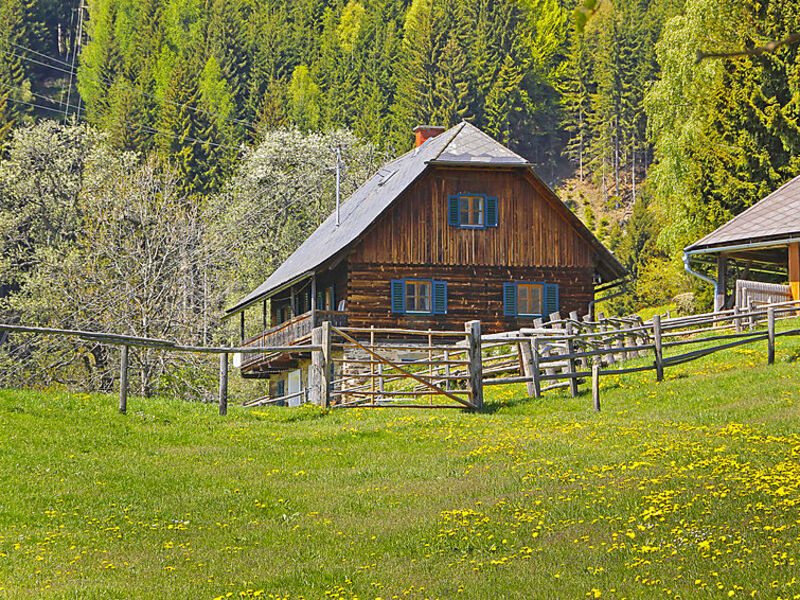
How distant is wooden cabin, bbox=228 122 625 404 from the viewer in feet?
128

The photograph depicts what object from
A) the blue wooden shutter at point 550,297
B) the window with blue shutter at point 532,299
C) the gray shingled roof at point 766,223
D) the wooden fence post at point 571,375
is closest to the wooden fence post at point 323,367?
the wooden fence post at point 571,375

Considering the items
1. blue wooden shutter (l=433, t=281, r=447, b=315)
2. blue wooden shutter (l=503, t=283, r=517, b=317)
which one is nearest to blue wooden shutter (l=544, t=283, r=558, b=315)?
blue wooden shutter (l=503, t=283, r=517, b=317)

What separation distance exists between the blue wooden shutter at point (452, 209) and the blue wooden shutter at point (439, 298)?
2.20 meters

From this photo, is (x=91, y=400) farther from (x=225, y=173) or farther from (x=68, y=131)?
(x=225, y=173)

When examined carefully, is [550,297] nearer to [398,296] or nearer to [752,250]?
[398,296]

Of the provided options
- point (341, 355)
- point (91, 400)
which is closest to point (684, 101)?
point (341, 355)

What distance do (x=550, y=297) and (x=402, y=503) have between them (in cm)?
2695

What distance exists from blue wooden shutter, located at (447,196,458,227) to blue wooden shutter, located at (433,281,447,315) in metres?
2.20

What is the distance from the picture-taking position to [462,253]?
39.6 meters

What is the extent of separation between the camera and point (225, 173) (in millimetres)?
94500

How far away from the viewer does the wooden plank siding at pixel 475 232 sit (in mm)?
39031

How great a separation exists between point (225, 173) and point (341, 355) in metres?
57.4

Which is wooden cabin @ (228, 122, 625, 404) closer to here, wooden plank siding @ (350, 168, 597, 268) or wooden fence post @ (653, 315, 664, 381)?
wooden plank siding @ (350, 168, 597, 268)

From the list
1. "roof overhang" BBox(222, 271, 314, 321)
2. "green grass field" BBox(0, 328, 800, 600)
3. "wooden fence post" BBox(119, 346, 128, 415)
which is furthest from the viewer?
"roof overhang" BBox(222, 271, 314, 321)
